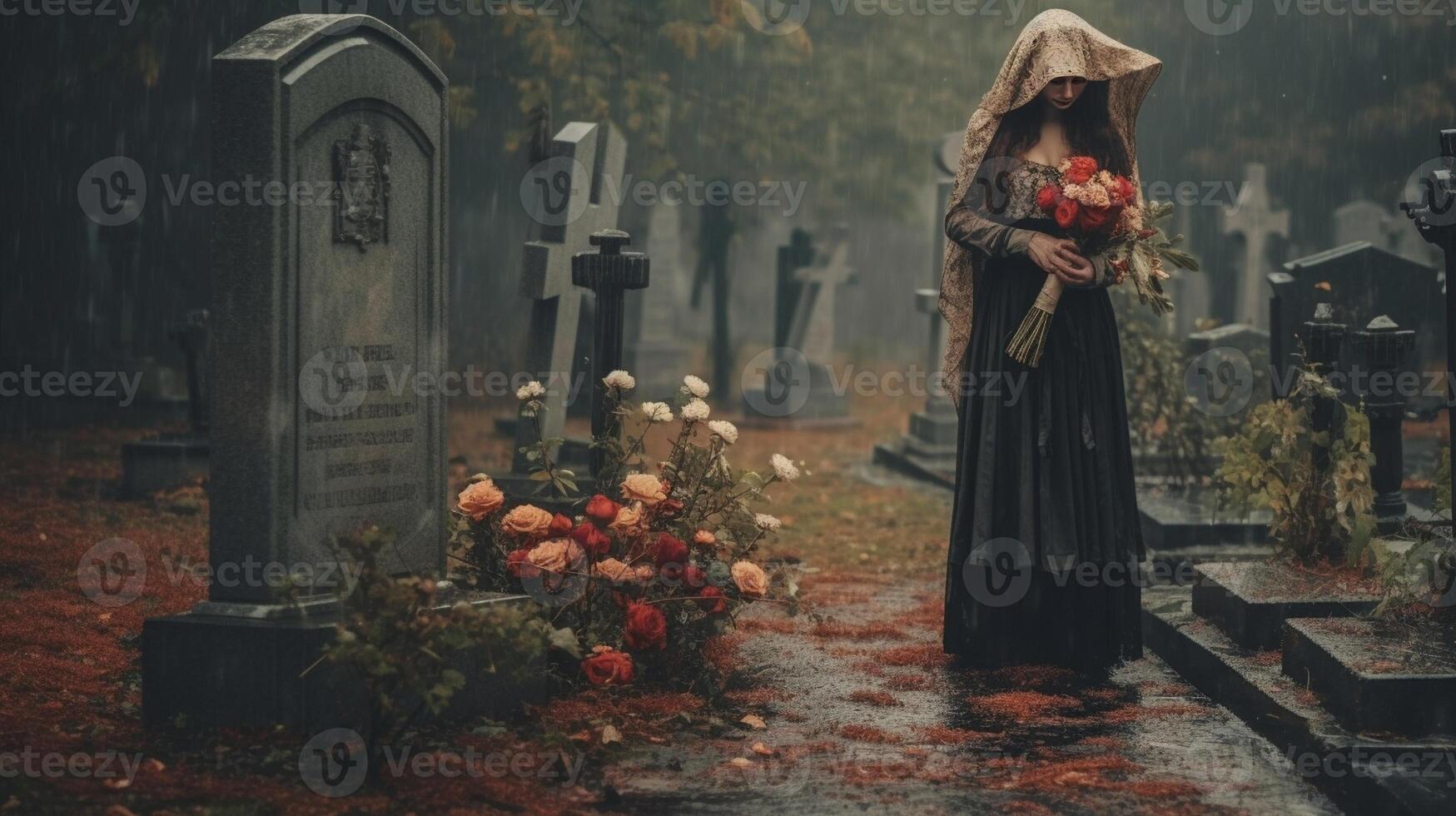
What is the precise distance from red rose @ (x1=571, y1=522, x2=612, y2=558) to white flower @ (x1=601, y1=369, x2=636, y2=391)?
0.81m

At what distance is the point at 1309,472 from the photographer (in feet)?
22.6

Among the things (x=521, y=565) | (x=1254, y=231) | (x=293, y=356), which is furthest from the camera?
(x=1254, y=231)

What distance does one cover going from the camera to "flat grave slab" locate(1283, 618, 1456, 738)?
513 centimetres

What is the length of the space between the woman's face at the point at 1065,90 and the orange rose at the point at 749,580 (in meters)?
2.14

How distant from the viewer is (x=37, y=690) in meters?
5.61

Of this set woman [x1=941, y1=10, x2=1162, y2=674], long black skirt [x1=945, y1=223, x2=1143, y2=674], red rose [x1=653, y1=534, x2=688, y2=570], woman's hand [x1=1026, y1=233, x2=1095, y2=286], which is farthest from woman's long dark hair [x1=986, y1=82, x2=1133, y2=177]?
red rose [x1=653, y1=534, x2=688, y2=570]

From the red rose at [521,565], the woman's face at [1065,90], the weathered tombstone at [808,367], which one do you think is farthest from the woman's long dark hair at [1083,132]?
the weathered tombstone at [808,367]

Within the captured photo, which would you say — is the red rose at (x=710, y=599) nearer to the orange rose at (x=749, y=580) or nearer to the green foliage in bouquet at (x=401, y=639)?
the orange rose at (x=749, y=580)

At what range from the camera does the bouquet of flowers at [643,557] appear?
Answer: 5.88m

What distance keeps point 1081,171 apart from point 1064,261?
35cm

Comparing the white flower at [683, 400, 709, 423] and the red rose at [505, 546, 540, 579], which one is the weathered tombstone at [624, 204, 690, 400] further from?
the red rose at [505, 546, 540, 579]

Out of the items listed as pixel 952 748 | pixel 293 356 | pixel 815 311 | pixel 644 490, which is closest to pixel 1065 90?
pixel 644 490

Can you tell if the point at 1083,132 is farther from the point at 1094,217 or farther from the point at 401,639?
the point at 401,639

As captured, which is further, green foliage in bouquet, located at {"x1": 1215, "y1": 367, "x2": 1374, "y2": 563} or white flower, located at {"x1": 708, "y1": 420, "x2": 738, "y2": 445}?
green foliage in bouquet, located at {"x1": 1215, "y1": 367, "x2": 1374, "y2": 563}
